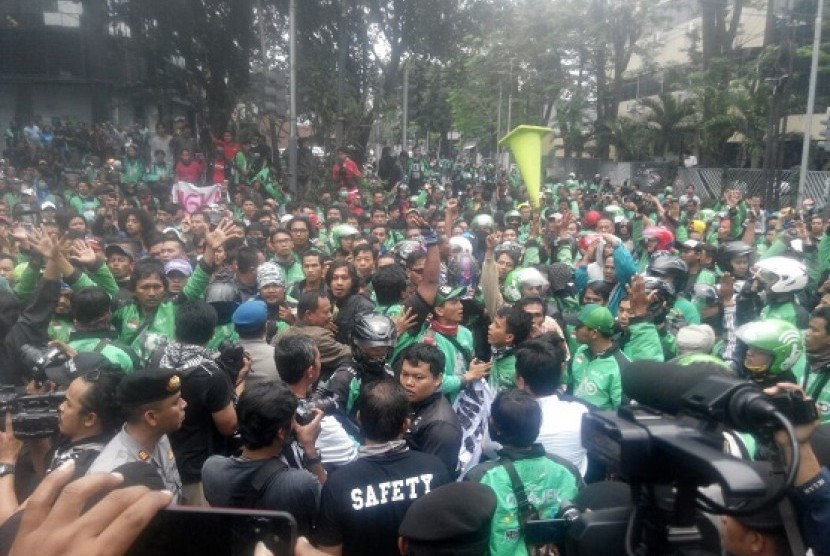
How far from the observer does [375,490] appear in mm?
2910

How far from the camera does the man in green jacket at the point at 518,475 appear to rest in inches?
116

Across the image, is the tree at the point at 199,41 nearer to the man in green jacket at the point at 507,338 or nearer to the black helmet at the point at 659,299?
the black helmet at the point at 659,299

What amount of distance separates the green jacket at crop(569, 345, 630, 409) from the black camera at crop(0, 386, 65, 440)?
2.81 m

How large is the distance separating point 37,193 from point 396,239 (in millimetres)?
8295

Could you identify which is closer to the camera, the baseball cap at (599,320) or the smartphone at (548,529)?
the smartphone at (548,529)

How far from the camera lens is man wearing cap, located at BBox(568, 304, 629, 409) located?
440cm

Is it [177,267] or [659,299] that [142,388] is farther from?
[659,299]

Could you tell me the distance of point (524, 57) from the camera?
112 ft

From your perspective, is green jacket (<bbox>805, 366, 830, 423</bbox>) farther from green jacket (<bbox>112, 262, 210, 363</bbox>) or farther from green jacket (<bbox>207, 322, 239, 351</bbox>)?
green jacket (<bbox>112, 262, 210, 363</bbox>)

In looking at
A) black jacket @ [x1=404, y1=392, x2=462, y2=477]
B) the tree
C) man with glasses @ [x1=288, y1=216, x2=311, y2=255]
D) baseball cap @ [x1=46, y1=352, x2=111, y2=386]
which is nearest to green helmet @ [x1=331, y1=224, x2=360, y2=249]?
man with glasses @ [x1=288, y1=216, x2=311, y2=255]

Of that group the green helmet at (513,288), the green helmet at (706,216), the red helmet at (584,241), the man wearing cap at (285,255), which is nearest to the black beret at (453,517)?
the green helmet at (513,288)

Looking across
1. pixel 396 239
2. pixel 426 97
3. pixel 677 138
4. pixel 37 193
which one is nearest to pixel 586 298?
pixel 396 239

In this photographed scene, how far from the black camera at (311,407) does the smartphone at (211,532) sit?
1.64 meters

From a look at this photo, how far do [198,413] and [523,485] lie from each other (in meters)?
1.74
